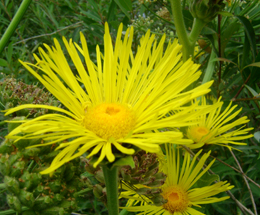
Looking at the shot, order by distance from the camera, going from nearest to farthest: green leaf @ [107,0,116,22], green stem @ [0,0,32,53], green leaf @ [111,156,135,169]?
A: green leaf @ [111,156,135,169]
green stem @ [0,0,32,53]
green leaf @ [107,0,116,22]

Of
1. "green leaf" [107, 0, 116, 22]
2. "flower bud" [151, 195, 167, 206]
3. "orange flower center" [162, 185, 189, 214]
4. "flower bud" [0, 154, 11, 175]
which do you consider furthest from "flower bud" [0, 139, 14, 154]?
"green leaf" [107, 0, 116, 22]

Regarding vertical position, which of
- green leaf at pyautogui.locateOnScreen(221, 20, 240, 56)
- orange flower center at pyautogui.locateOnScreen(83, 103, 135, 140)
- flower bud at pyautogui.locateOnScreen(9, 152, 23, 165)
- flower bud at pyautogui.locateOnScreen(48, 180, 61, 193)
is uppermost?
green leaf at pyautogui.locateOnScreen(221, 20, 240, 56)

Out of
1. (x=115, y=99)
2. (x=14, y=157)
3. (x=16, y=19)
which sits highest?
(x=16, y=19)

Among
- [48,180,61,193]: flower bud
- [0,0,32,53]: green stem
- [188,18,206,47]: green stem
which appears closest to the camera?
[48,180,61,193]: flower bud

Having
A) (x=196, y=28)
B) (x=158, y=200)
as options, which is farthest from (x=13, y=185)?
(x=196, y=28)

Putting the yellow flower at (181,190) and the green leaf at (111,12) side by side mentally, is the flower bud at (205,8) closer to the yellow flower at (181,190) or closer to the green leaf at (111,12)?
the yellow flower at (181,190)

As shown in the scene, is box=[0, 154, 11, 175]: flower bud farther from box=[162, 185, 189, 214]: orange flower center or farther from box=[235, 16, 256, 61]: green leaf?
box=[235, 16, 256, 61]: green leaf

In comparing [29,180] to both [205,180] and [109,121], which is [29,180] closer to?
[109,121]

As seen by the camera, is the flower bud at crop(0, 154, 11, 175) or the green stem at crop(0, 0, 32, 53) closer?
the flower bud at crop(0, 154, 11, 175)

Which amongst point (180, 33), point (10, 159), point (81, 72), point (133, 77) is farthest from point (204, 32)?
point (10, 159)
